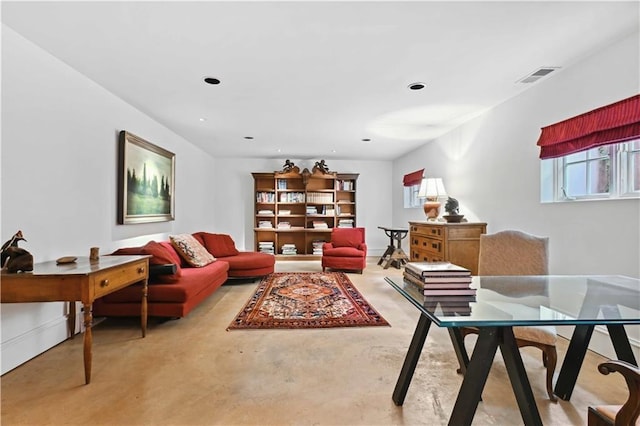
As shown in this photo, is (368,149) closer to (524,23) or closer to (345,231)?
(345,231)

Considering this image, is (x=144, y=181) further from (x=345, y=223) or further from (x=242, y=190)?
(x=345, y=223)

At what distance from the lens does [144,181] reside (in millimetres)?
3818

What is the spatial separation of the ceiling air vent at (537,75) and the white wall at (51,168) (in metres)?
3.99

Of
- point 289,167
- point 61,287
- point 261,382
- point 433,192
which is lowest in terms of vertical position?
point 261,382

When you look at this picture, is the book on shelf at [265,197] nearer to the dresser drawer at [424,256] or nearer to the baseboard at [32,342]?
the dresser drawer at [424,256]

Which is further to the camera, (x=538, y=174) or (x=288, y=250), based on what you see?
(x=288, y=250)

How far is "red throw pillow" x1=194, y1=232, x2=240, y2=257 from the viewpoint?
4785mm

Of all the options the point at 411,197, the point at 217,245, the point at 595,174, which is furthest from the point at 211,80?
the point at 411,197

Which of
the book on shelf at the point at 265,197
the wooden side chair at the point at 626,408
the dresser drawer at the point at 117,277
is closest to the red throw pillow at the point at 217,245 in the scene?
the book on shelf at the point at 265,197

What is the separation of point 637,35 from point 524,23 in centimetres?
89

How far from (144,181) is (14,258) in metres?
2.04

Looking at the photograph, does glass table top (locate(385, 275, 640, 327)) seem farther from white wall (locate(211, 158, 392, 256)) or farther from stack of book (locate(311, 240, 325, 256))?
white wall (locate(211, 158, 392, 256))

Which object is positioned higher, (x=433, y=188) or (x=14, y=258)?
(x=433, y=188)

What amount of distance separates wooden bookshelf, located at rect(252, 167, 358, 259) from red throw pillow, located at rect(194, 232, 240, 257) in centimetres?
179
